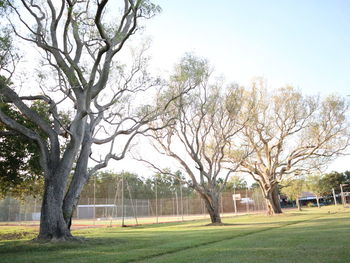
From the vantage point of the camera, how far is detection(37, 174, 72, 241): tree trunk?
35.9 feet

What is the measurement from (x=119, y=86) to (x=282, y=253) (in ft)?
35.0

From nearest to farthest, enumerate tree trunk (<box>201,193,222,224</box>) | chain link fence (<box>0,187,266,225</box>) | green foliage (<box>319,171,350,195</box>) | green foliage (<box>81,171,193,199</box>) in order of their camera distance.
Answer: tree trunk (<box>201,193,222,224</box>)
chain link fence (<box>0,187,266,225</box>)
green foliage (<box>81,171,193,199</box>)
green foliage (<box>319,171,350,195</box>)

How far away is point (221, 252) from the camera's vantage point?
774cm

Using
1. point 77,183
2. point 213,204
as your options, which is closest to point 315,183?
point 213,204

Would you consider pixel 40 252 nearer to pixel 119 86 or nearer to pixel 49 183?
pixel 49 183

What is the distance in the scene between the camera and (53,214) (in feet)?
36.4

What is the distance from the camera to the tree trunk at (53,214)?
10.9 meters

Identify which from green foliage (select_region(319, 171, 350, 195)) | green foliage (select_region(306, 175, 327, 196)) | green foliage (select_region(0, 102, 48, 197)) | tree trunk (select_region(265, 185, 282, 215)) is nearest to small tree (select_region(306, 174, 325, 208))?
green foliage (select_region(306, 175, 327, 196))

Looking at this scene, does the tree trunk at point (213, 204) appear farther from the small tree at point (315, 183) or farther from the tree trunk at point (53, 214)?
the small tree at point (315, 183)

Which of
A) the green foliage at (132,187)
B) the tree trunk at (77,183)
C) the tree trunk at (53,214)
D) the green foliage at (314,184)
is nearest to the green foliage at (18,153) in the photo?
the tree trunk at (77,183)

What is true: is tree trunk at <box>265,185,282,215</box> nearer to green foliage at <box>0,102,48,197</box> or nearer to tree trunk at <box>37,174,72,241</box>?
green foliage at <box>0,102,48,197</box>

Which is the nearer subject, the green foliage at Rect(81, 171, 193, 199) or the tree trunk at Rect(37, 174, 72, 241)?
the tree trunk at Rect(37, 174, 72, 241)

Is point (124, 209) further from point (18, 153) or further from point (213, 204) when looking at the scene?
point (18, 153)

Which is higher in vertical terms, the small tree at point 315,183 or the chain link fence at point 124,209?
the small tree at point 315,183
